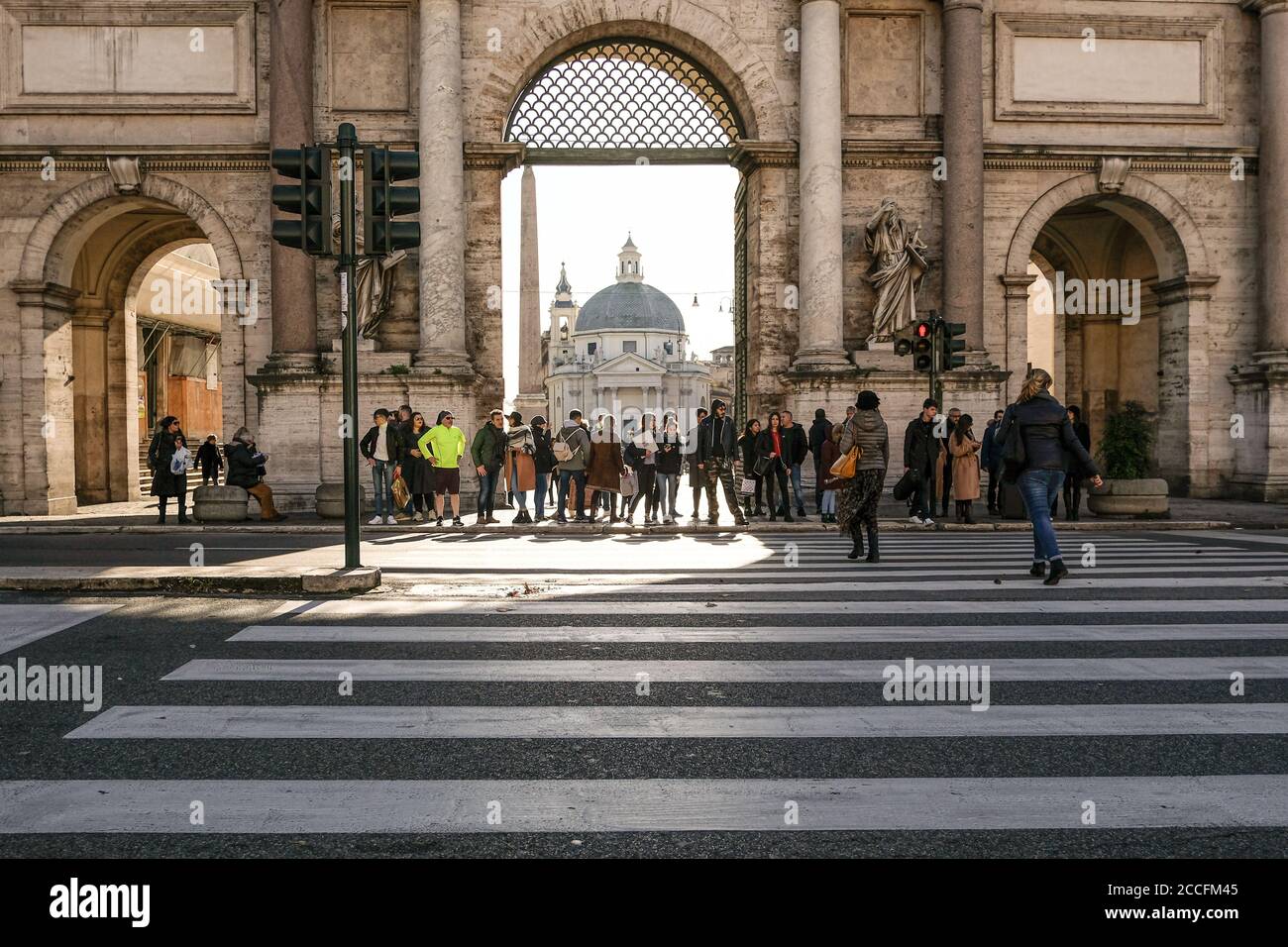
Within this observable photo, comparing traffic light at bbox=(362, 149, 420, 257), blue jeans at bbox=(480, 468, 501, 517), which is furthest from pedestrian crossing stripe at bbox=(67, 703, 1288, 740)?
blue jeans at bbox=(480, 468, 501, 517)

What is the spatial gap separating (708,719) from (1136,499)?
14.7 meters

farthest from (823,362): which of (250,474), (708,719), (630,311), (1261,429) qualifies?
(630,311)

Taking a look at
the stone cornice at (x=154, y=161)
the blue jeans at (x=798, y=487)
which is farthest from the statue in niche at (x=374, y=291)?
the blue jeans at (x=798, y=487)

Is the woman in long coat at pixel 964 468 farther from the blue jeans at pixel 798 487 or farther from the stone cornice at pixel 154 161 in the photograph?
the stone cornice at pixel 154 161

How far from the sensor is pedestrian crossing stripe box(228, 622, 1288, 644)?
6891mm

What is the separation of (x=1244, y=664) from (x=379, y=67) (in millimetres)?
19824

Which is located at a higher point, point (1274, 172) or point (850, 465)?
point (1274, 172)

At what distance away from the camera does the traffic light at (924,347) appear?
18219mm

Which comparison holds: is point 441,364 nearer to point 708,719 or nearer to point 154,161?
point 154,161

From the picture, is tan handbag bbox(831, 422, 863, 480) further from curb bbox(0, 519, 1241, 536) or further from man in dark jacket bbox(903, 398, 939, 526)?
curb bbox(0, 519, 1241, 536)

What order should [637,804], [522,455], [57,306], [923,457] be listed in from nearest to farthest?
[637,804] → [923,457] → [522,455] → [57,306]

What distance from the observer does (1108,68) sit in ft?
73.8

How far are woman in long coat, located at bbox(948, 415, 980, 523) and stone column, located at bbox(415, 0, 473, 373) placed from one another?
29.1 feet

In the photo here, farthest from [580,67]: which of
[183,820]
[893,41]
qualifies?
[183,820]
